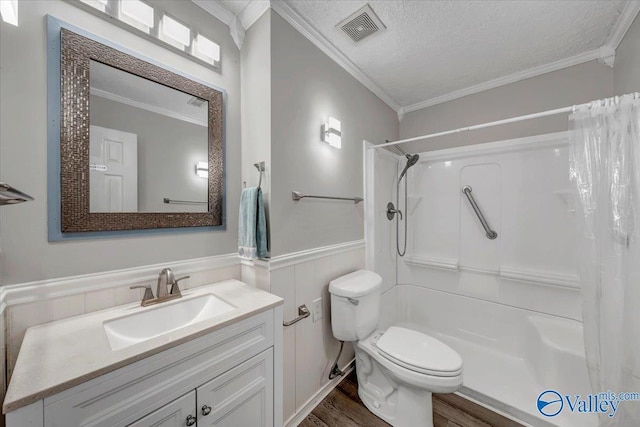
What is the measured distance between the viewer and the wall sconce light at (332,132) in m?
1.62

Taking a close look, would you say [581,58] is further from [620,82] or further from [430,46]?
[430,46]

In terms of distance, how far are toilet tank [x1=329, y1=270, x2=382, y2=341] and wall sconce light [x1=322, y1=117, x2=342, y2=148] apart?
3.14ft

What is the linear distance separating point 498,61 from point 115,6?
2400mm

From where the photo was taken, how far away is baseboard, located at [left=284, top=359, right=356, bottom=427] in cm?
141

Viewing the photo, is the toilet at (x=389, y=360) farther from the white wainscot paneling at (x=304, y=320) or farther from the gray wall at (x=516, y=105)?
the gray wall at (x=516, y=105)

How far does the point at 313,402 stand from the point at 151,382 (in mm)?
1163

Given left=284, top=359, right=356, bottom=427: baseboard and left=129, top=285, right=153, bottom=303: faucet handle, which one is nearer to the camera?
left=129, top=285, right=153, bottom=303: faucet handle

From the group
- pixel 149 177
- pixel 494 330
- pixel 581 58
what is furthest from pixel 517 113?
pixel 149 177

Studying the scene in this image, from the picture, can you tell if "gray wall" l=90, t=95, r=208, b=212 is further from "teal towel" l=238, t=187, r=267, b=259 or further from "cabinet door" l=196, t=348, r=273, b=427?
"cabinet door" l=196, t=348, r=273, b=427

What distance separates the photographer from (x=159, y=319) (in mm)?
1061

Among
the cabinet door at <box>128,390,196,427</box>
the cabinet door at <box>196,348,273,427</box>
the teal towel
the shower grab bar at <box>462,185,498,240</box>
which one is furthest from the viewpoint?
the shower grab bar at <box>462,185,498,240</box>

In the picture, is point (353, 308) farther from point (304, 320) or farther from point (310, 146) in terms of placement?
point (310, 146)

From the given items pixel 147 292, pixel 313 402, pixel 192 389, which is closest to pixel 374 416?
pixel 313 402

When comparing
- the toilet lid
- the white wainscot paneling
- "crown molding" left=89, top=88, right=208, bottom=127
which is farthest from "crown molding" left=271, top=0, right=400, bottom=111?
the toilet lid
